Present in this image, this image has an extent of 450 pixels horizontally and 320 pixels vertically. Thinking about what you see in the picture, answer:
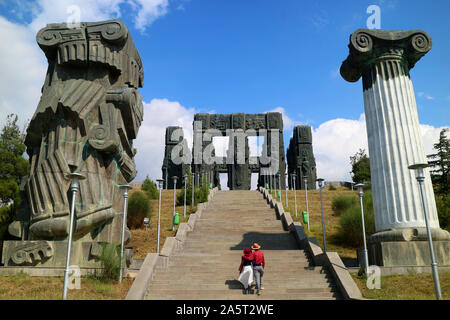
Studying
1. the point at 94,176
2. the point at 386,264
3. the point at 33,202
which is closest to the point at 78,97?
the point at 94,176

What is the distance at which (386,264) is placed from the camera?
390 inches

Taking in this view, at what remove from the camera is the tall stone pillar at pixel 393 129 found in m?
10.6

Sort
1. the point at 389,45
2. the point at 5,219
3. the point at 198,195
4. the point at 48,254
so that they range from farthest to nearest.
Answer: the point at 198,195, the point at 5,219, the point at 389,45, the point at 48,254

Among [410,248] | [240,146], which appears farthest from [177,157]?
[410,248]

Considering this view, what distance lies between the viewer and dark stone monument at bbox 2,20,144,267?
34.4 feet

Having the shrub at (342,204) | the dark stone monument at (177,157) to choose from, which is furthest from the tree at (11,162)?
the shrub at (342,204)

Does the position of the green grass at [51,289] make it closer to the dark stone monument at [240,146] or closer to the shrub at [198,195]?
the shrub at [198,195]

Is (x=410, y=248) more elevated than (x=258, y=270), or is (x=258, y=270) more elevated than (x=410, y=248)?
(x=410, y=248)

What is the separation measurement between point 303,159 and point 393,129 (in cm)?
2888

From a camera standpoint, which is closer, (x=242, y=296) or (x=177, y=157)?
(x=242, y=296)

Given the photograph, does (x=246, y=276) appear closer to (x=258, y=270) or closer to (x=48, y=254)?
(x=258, y=270)

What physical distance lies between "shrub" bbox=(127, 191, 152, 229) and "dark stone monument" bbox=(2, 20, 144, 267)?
6742mm

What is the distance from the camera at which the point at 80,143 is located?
11477 millimetres
